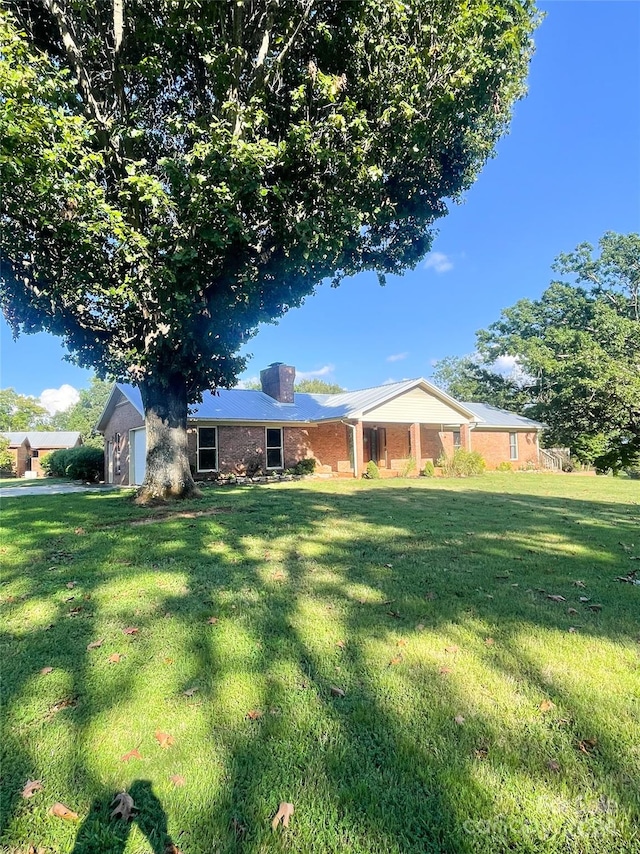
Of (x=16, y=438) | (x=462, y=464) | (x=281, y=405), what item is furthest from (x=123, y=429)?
(x=16, y=438)

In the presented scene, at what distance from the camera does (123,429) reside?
20.9 meters

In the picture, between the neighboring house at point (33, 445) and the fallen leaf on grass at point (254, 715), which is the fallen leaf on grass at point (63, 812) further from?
the neighboring house at point (33, 445)

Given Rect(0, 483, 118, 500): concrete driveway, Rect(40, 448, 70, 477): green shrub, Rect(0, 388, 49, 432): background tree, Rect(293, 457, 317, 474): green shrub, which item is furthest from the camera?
Rect(0, 388, 49, 432): background tree

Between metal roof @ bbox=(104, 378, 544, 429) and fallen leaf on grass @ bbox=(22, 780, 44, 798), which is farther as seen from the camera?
metal roof @ bbox=(104, 378, 544, 429)

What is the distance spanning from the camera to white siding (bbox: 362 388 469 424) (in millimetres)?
21531

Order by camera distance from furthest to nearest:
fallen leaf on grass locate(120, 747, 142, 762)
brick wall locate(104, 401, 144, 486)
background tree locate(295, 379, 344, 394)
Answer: background tree locate(295, 379, 344, 394)
brick wall locate(104, 401, 144, 486)
fallen leaf on grass locate(120, 747, 142, 762)

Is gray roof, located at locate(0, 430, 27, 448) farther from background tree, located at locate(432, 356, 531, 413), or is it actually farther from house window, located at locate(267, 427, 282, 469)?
background tree, located at locate(432, 356, 531, 413)

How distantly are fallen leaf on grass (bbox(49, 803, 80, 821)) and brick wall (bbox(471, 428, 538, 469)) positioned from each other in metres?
26.3

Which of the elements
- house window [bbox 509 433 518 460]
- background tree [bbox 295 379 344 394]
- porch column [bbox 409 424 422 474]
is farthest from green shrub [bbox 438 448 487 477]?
background tree [bbox 295 379 344 394]

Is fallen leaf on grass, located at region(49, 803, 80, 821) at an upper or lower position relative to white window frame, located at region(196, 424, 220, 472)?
lower

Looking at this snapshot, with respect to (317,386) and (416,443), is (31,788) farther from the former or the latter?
(317,386)

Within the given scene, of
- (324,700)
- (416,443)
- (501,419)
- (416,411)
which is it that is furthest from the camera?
(501,419)

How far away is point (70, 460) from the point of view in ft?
79.1

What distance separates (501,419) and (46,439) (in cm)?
4210
